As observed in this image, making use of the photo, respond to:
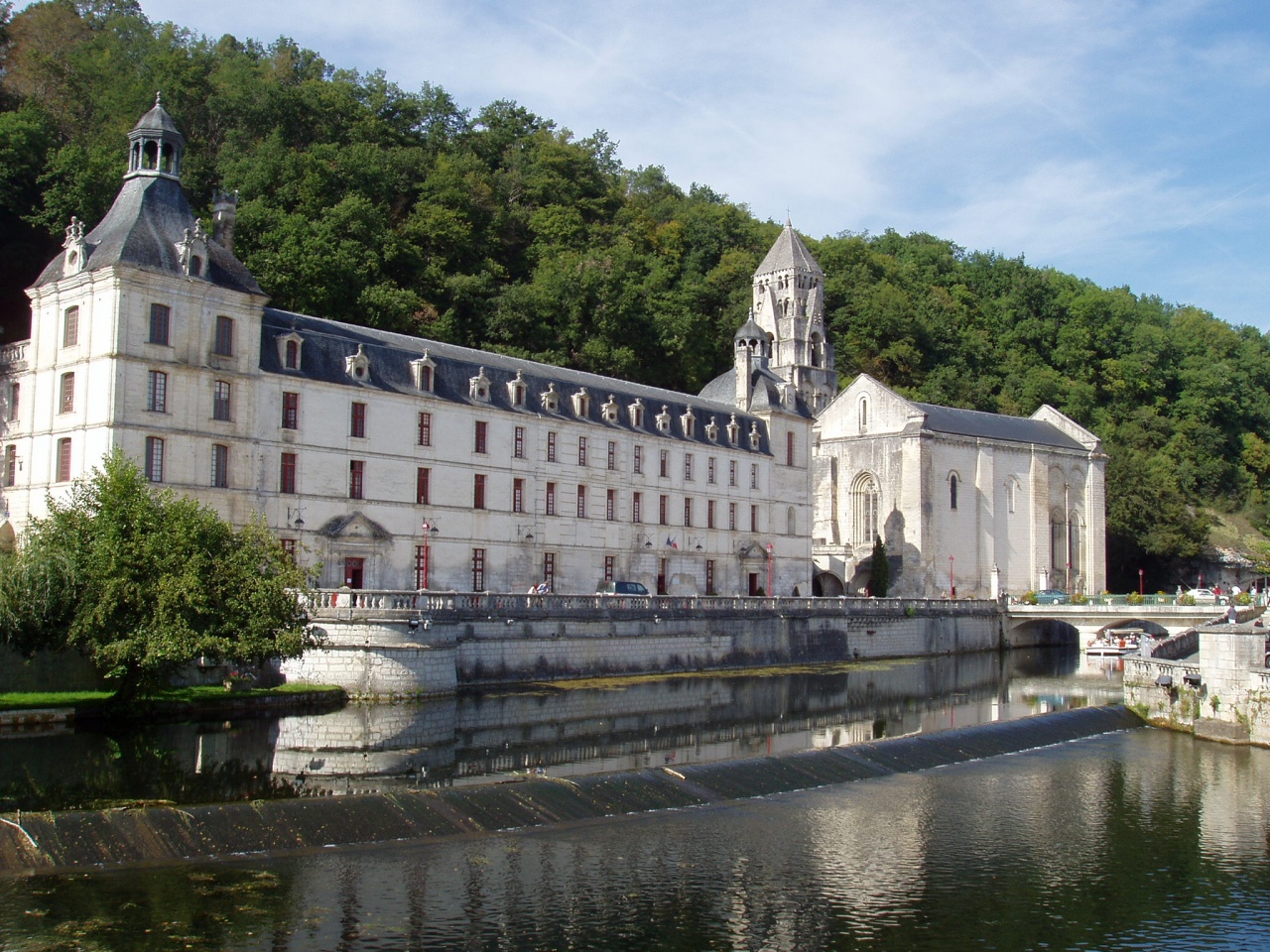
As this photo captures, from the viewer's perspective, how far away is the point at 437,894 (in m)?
17.1

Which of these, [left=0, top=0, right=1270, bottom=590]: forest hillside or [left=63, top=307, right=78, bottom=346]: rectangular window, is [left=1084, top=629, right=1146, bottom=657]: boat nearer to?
[left=0, top=0, right=1270, bottom=590]: forest hillside

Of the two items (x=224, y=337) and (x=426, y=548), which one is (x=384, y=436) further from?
(x=224, y=337)

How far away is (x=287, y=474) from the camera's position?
42.7m

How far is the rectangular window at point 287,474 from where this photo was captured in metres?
42.4

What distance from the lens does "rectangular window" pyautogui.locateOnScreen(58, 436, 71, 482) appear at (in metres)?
39.7

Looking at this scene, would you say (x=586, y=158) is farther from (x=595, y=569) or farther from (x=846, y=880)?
(x=846, y=880)

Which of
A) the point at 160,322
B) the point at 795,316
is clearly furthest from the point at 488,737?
the point at 795,316

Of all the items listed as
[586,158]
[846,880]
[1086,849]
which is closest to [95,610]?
[846,880]

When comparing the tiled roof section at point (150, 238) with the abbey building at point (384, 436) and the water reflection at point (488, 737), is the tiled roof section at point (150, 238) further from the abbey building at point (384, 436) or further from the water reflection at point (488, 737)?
the water reflection at point (488, 737)

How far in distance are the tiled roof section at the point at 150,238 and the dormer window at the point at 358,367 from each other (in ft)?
14.3

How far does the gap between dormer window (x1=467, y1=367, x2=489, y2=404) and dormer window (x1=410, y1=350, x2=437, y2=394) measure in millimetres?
1775

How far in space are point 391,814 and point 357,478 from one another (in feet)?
85.3

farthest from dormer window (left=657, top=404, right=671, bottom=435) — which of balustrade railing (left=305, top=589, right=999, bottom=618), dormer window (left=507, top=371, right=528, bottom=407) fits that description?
balustrade railing (left=305, top=589, right=999, bottom=618)

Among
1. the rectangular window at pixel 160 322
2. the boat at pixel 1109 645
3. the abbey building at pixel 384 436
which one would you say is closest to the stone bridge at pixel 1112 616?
the boat at pixel 1109 645
